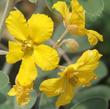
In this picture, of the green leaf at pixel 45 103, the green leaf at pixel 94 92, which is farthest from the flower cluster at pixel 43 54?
the green leaf at pixel 94 92

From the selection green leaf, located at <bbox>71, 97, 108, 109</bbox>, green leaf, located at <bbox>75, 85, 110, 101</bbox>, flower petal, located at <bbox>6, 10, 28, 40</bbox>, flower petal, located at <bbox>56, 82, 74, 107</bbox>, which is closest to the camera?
flower petal, located at <bbox>6, 10, 28, 40</bbox>

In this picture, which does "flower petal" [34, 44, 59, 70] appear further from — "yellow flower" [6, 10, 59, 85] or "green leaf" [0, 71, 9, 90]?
"green leaf" [0, 71, 9, 90]

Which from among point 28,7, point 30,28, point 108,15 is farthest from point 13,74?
point 30,28

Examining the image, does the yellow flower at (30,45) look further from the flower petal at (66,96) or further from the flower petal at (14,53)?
the flower petal at (66,96)

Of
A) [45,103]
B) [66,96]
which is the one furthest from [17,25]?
[45,103]

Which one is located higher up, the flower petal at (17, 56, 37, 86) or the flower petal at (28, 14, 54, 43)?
the flower petal at (28, 14, 54, 43)

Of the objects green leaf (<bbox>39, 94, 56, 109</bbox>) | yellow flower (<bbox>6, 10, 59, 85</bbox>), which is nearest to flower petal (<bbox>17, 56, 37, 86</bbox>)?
yellow flower (<bbox>6, 10, 59, 85</bbox>)
